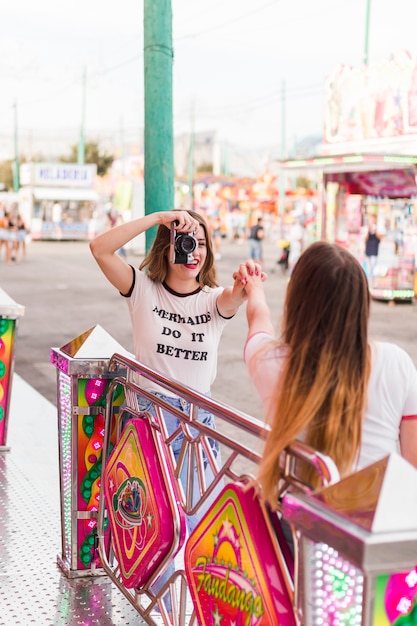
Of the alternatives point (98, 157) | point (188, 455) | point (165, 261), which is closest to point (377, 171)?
point (165, 261)

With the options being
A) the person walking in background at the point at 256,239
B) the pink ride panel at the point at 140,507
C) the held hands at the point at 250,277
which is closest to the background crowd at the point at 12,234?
the person walking in background at the point at 256,239

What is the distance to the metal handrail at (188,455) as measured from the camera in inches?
74.5

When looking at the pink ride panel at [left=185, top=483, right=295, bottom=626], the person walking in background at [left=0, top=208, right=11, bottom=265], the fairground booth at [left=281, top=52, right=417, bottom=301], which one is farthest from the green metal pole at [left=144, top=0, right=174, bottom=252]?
the person walking in background at [left=0, top=208, right=11, bottom=265]

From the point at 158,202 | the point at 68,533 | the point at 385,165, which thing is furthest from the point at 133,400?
the point at 385,165

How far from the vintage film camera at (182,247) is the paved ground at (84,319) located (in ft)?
13.7

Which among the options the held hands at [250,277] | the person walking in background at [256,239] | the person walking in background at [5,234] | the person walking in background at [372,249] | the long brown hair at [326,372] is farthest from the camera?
the person walking in background at [5,234]

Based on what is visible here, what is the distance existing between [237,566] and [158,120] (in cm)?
355

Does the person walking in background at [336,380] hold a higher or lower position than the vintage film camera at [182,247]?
lower

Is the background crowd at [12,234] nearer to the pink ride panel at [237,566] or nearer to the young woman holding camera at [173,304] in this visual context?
the young woman holding camera at [173,304]

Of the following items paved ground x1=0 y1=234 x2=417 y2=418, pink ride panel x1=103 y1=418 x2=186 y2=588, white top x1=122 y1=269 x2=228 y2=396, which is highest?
white top x1=122 y1=269 x2=228 y2=396

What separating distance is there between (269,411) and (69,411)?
1.59 m

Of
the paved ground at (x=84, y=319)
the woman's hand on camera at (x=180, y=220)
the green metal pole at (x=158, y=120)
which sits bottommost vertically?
the paved ground at (x=84, y=319)

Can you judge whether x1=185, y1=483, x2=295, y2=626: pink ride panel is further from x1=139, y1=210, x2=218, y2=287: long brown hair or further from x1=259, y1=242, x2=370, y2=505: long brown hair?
x1=139, y1=210, x2=218, y2=287: long brown hair

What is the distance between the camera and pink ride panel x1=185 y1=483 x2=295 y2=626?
192 centimetres
